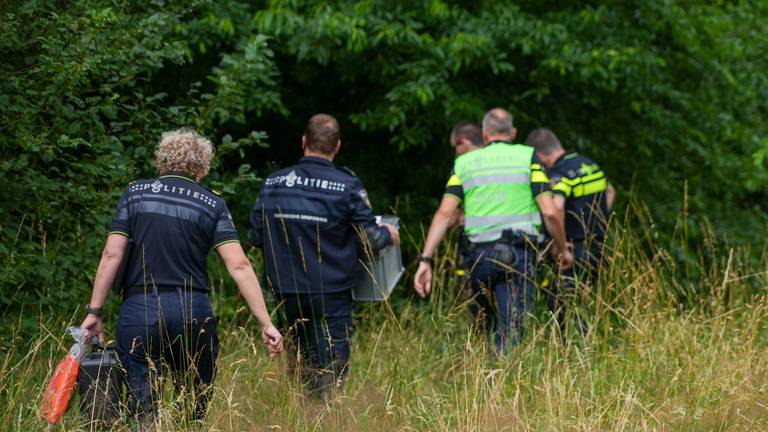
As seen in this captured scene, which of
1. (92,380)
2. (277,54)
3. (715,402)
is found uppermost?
(277,54)

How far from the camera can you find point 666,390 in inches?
203

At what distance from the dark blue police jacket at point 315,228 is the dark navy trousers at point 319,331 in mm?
70

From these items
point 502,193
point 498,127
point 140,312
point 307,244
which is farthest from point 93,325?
point 498,127

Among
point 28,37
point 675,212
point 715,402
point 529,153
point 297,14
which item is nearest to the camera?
point 715,402

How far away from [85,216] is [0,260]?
561mm

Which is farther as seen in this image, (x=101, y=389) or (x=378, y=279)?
(x=378, y=279)

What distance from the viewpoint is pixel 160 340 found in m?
4.46

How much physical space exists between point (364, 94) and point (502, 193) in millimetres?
3918

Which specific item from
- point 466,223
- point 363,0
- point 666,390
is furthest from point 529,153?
point 363,0

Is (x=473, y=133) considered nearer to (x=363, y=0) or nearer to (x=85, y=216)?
(x=363, y=0)

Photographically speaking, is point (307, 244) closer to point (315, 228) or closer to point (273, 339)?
point (315, 228)

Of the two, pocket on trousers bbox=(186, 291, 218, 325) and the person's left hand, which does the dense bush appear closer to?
the person's left hand

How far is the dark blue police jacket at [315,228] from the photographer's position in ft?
18.4

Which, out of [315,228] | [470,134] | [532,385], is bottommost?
[532,385]
